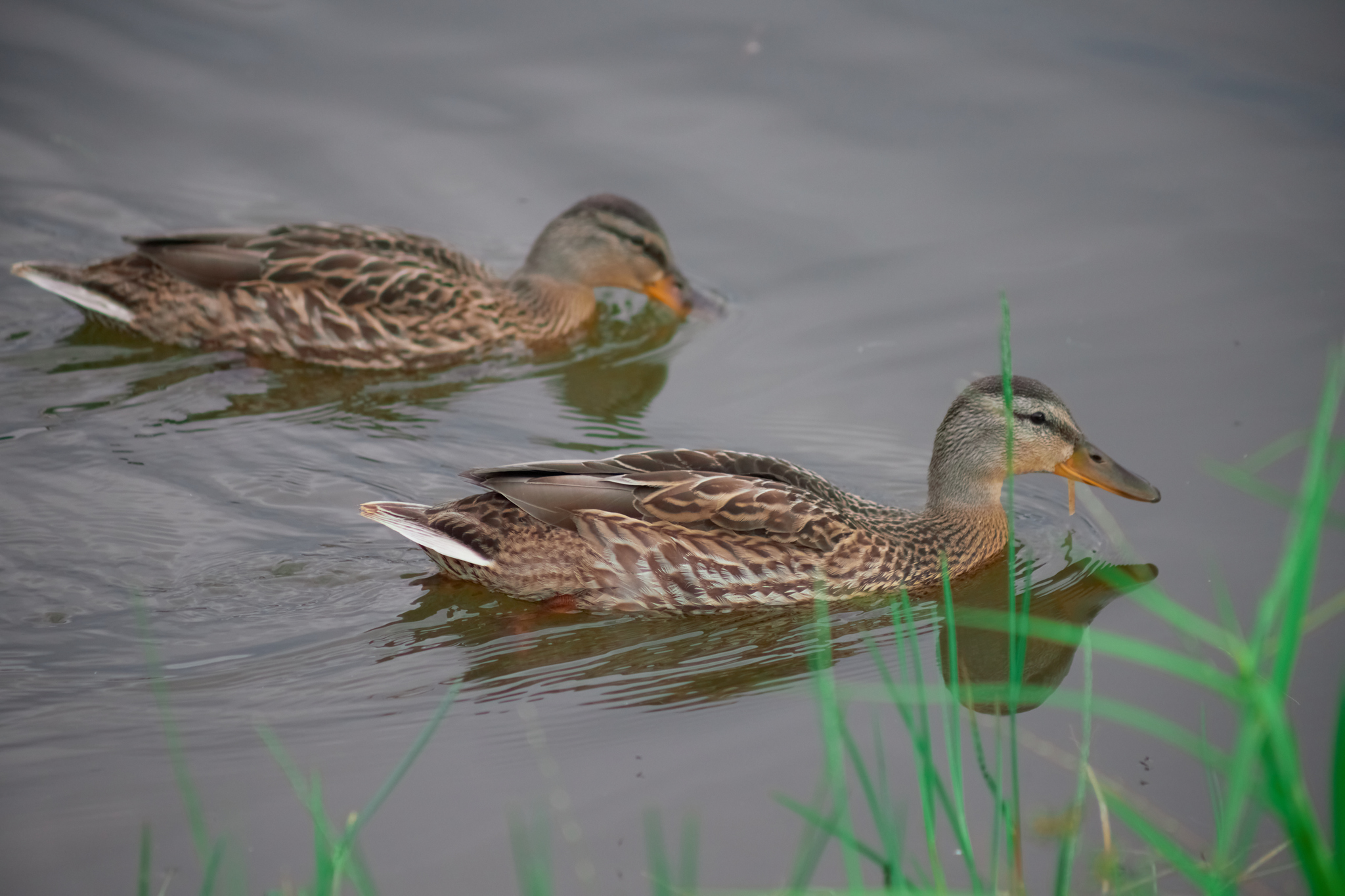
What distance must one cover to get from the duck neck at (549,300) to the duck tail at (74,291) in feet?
8.14

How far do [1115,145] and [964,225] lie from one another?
142cm

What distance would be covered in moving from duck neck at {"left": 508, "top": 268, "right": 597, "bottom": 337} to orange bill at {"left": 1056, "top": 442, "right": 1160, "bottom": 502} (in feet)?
12.8

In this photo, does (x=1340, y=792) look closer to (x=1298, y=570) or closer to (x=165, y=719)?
(x=1298, y=570)

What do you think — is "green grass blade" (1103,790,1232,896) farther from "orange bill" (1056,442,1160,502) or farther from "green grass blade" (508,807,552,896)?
"orange bill" (1056,442,1160,502)

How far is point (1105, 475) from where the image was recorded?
20.0 feet

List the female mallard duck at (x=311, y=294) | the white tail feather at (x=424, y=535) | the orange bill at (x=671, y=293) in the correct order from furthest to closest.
A: 1. the orange bill at (x=671, y=293)
2. the female mallard duck at (x=311, y=294)
3. the white tail feather at (x=424, y=535)

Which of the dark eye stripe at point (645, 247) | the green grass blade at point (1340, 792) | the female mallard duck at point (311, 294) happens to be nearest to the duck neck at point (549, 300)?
the female mallard duck at point (311, 294)

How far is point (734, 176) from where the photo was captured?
9.52 metres

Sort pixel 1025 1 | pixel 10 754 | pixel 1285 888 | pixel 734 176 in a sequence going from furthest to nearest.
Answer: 1. pixel 1025 1
2. pixel 734 176
3. pixel 10 754
4. pixel 1285 888

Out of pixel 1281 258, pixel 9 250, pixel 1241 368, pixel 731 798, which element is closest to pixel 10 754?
pixel 731 798

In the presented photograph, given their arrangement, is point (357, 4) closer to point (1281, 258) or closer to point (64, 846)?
point (1281, 258)

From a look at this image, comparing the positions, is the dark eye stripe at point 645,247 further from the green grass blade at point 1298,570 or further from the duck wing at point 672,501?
the green grass blade at point 1298,570

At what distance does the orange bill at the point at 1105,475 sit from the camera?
601cm

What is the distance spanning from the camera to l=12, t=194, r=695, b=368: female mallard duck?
819 centimetres
